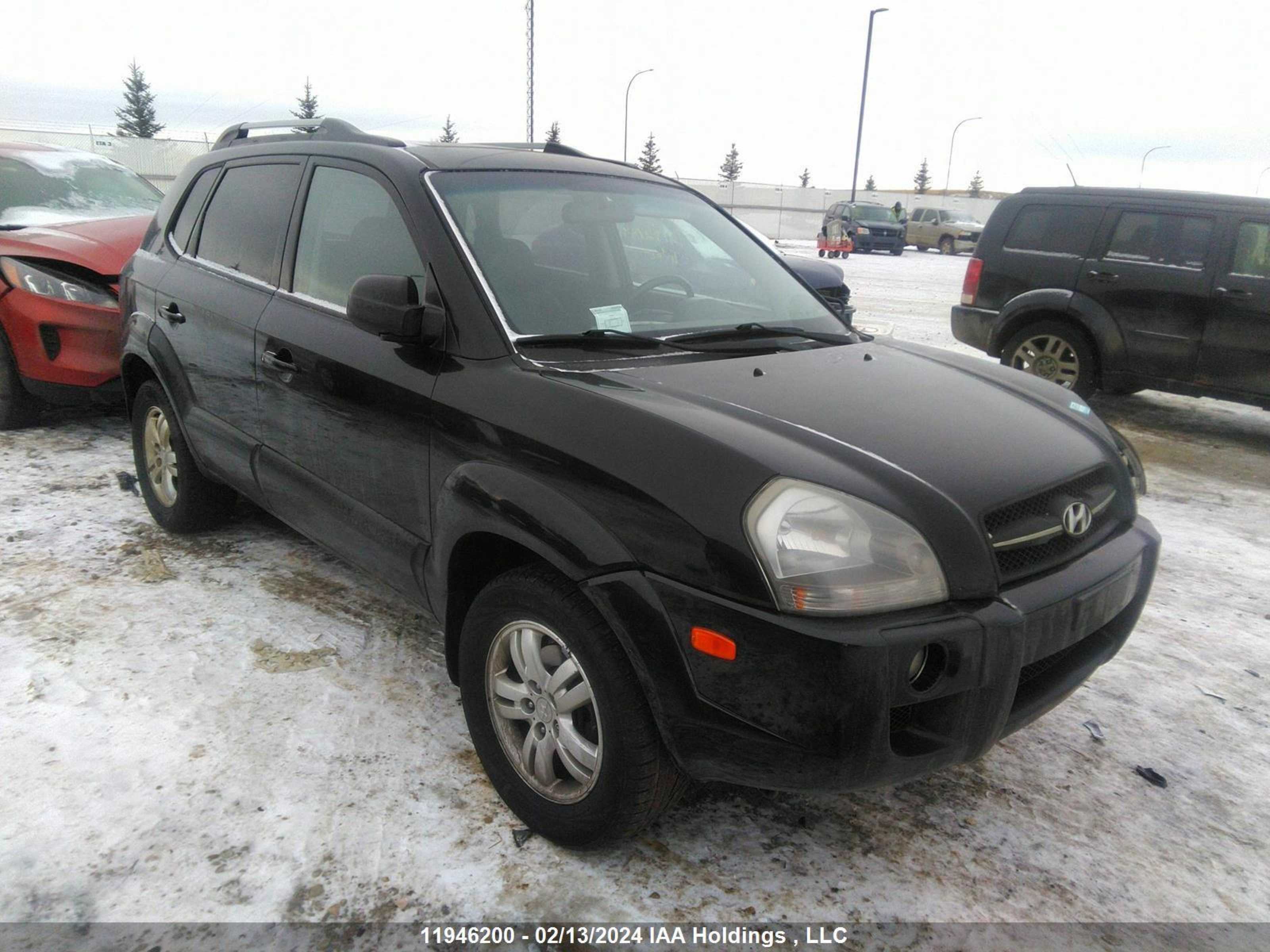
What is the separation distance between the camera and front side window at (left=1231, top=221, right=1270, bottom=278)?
6.72 m

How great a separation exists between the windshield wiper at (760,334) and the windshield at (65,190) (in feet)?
18.0

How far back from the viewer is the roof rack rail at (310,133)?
10.8 feet

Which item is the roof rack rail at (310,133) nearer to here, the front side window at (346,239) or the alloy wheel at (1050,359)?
the front side window at (346,239)

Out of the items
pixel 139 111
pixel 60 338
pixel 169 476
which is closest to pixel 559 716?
pixel 169 476

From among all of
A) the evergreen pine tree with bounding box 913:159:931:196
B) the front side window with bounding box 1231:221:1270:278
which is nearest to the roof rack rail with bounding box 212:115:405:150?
the front side window with bounding box 1231:221:1270:278

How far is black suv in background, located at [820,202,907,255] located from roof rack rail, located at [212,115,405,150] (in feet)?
92.4

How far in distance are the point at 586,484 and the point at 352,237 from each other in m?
1.49

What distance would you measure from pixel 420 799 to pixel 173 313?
8.25 ft

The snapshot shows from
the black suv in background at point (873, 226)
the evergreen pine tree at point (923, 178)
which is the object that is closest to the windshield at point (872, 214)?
the black suv in background at point (873, 226)

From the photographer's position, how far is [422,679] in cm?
320

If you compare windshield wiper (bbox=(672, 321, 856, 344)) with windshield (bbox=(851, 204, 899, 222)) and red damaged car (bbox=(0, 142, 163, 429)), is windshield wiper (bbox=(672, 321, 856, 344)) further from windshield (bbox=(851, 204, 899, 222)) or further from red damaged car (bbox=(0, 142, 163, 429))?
windshield (bbox=(851, 204, 899, 222))

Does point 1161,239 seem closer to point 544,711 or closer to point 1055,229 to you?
point 1055,229

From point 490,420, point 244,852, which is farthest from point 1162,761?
point 244,852

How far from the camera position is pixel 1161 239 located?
7.18 meters
